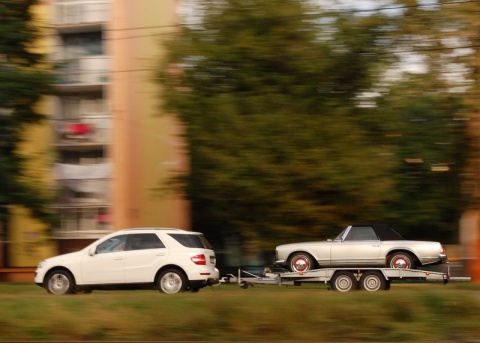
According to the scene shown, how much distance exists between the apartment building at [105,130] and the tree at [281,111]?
851cm

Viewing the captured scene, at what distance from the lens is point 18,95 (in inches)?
607

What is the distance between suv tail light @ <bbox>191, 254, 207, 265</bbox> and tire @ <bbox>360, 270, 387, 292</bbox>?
4302mm

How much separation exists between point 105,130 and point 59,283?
10.8 m

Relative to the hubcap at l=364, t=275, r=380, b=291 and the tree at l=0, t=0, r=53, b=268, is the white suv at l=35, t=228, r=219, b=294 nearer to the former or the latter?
the tree at l=0, t=0, r=53, b=268

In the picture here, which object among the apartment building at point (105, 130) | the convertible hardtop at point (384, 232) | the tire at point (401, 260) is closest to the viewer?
the tire at point (401, 260)

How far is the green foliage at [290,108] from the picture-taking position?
52.6 ft

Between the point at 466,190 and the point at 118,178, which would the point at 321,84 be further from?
the point at 118,178

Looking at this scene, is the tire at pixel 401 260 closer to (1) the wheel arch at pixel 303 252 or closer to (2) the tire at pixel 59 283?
(1) the wheel arch at pixel 303 252

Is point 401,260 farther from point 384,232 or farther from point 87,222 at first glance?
point 87,222

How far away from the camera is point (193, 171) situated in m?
17.4

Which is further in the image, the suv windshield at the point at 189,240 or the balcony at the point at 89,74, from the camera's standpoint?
the balcony at the point at 89,74

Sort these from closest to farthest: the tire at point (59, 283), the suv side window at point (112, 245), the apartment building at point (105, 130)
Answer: the suv side window at point (112, 245)
the tire at point (59, 283)
the apartment building at point (105, 130)

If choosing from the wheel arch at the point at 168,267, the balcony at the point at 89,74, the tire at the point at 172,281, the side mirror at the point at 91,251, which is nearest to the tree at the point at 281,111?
the wheel arch at the point at 168,267

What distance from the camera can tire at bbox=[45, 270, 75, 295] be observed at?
1805 cm
